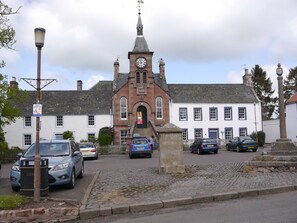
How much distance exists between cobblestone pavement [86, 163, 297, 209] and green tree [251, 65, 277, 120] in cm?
6060

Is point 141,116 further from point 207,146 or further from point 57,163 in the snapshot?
point 57,163

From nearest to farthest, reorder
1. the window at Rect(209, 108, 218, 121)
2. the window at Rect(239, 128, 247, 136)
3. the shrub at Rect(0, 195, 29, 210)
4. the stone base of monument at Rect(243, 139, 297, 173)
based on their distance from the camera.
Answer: the shrub at Rect(0, 195, 29, 210), the stone base of monument at Rect(243, 139, 297, 173), the window at Rect(209, 108, 218, 121), the window at Rect(239, 128, 247, 136)

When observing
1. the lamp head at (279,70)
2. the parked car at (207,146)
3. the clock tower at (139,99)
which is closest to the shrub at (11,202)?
the lamp head at (279,70)

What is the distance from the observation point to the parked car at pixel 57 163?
11492mm

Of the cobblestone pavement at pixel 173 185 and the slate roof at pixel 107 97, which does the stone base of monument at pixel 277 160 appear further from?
the slate roof at pixel 107 97

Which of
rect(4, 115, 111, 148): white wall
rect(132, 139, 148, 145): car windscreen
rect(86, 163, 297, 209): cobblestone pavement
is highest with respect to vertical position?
rect(4, 115, 111, 148): white wall

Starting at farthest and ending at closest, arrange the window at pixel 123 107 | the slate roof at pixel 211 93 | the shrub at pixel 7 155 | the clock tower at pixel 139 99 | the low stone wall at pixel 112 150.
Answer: the slate roof at pixel 211 93 → the window at pixel 123 107 → the clock tower at pixel 139 99 → the low stone wall at pixel 112 150 → the shrub at pixel 7 155

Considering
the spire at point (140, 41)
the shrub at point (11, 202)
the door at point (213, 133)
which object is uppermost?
the spire at point (140, 41)

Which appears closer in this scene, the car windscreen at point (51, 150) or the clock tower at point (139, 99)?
the car windscreen at point (51, 150)

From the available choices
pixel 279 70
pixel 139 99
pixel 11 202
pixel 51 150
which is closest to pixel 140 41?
pixel 139 99

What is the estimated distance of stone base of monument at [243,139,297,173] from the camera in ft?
50.0

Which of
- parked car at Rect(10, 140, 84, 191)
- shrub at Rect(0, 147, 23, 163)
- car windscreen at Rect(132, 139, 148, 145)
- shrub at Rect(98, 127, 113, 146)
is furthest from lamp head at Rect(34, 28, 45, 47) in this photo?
shrub at Rect(98, 127, 113, 146)

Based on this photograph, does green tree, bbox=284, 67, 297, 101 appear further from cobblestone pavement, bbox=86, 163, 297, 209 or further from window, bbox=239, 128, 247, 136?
cobblestone pavement, bbox=86, 163, 297, 209

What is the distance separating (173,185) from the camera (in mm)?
12164
